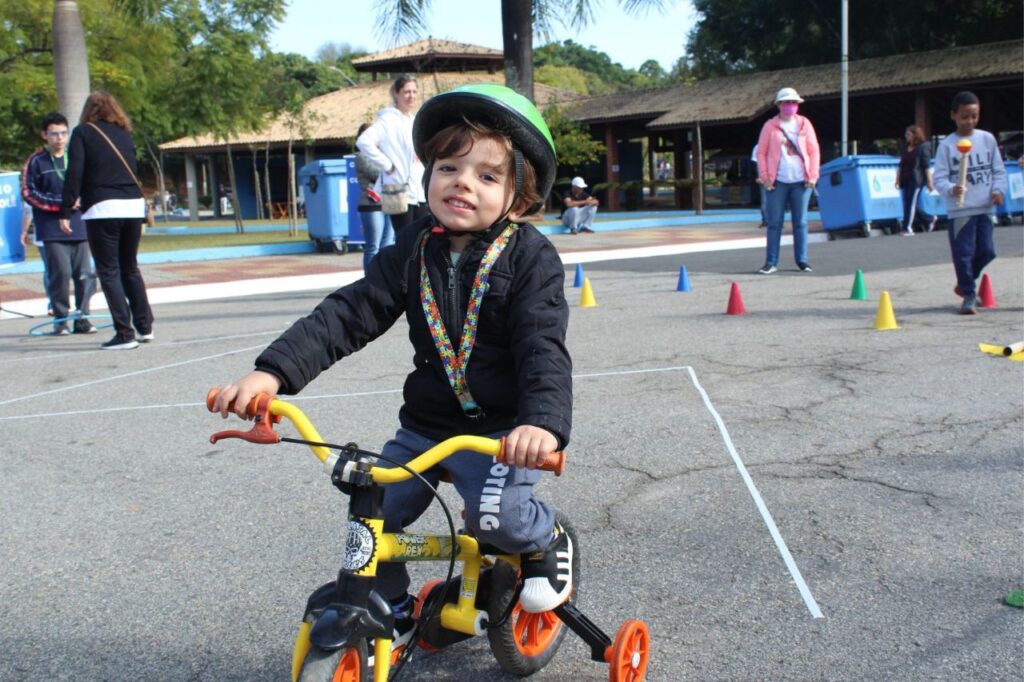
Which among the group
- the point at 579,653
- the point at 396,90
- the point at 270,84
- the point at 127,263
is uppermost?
the point at 270,84

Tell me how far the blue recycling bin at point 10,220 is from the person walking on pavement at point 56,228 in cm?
204

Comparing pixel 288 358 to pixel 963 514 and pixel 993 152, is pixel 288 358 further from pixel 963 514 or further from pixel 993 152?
pixel 993 152

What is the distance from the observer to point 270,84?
32906 mm

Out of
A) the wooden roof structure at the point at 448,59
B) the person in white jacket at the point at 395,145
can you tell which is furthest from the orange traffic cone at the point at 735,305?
the wooden roof structure at the point at 448,59

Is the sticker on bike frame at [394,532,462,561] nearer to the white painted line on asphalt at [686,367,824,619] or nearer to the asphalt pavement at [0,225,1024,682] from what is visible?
the asphalt pavement at [0,225,1024,682]

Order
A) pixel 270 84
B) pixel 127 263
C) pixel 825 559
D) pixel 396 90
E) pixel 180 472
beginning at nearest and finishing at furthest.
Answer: pixel 825 559 → pixel 180 472 → pixel 127 263 → pixel 396 90 → pixel 270 84

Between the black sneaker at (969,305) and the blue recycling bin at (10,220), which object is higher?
the blue recycling bin at (10,220)

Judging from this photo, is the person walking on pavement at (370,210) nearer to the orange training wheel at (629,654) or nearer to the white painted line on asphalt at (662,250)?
the white painted line on asphalt at (662,250)

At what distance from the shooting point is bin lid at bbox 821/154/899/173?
18609 millimetres

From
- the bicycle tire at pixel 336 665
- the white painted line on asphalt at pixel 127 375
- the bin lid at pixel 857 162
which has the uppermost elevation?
the bin lid at pixel 857 162

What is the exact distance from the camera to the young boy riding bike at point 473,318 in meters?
2.44

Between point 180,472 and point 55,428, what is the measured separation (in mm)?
1369

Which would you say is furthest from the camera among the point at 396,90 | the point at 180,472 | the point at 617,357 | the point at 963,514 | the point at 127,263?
the point at 396,90

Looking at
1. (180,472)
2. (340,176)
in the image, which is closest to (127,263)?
(180,472)
